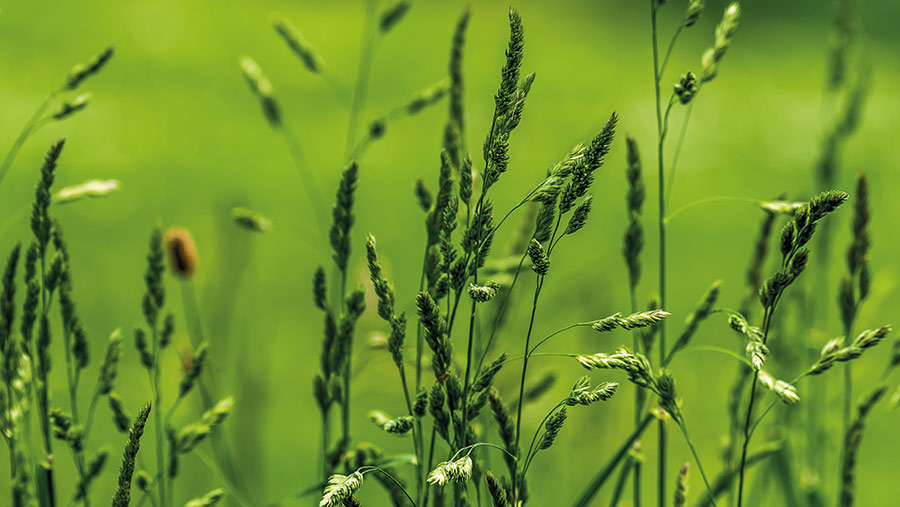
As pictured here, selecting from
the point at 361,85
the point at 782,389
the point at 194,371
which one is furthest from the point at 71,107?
the point at 361,85

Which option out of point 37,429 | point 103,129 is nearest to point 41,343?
point 37,429

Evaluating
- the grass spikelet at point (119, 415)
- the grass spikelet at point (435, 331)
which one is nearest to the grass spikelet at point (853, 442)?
the grass spikelet at point (435, 331)

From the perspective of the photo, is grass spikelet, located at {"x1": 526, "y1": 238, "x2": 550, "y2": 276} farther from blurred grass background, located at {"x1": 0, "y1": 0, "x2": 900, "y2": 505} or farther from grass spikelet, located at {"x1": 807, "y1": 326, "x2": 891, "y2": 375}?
blurred grass background, located at {"x1": 0, "y1": 0, "x2": 900, "y2": 505}

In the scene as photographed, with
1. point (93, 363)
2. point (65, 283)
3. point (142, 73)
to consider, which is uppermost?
point (142, 73)

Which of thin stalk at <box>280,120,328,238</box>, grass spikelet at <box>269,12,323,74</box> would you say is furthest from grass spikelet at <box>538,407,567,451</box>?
thin stalk at <box>280,120,328,238</box>

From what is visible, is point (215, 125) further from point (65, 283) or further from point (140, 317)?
point (65, 283)

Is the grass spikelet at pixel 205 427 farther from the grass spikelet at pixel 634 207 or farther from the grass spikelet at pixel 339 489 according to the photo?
the grass spikelet at pixel 634 207

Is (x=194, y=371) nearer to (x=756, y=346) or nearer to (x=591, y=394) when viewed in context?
(x=591, y=394)

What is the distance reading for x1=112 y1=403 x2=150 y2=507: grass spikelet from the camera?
1.89 ft

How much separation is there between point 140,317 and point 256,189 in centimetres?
75

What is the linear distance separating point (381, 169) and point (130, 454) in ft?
7.78

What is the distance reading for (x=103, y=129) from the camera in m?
2.92

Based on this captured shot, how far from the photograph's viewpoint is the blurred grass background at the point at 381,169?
1.68 meters

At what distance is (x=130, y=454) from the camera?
0.59 m
